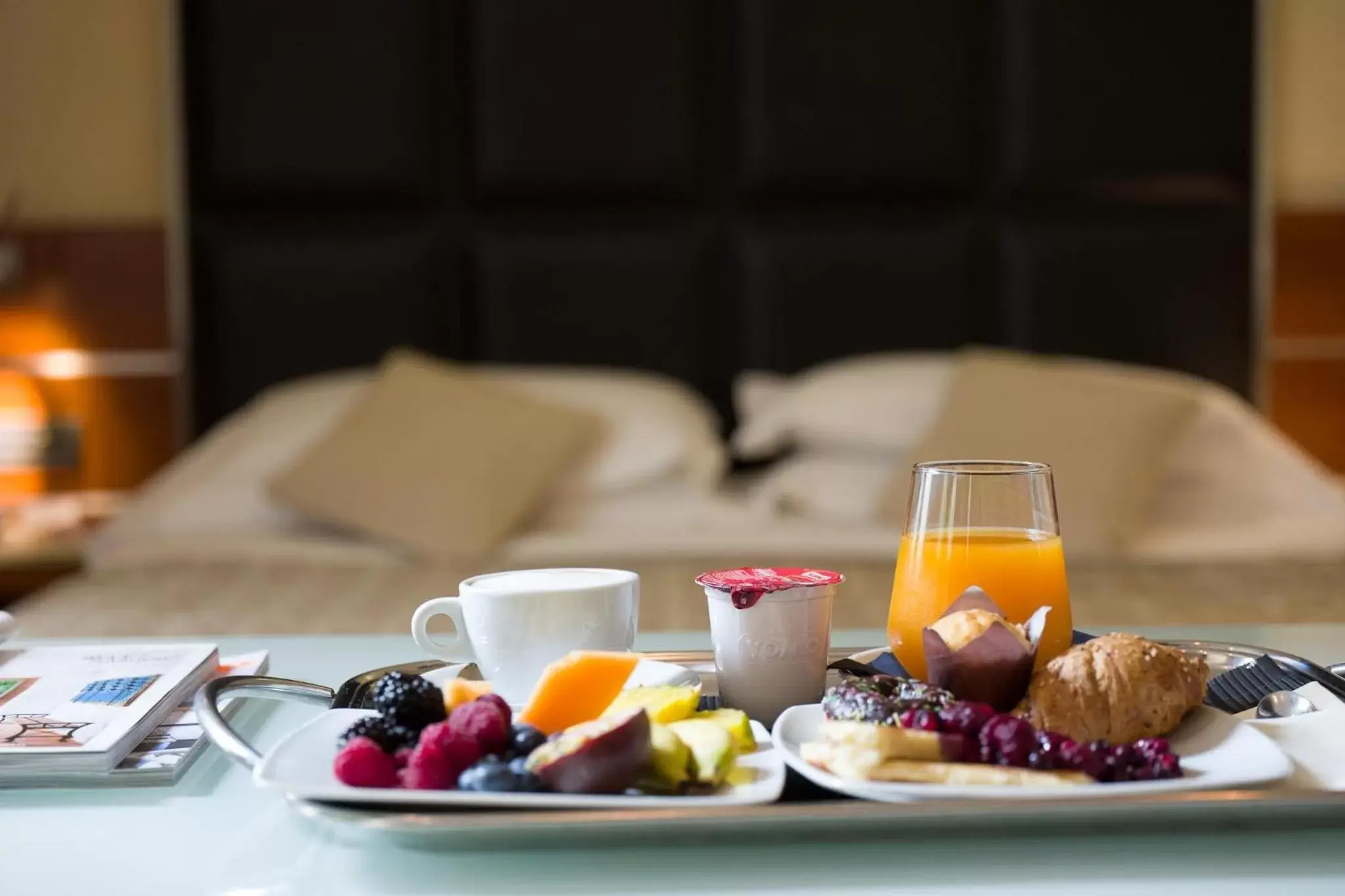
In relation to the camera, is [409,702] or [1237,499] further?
[1237,499]

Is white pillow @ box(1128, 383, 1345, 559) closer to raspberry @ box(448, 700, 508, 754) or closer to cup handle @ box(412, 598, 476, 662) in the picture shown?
cup handle @ box(412, 598, 476, 662)

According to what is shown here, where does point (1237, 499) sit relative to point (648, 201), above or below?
below

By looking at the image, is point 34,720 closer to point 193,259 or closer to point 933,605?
point 933,605

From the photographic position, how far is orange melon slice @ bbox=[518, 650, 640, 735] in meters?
0.67

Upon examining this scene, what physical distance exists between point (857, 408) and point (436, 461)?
0.76 meters

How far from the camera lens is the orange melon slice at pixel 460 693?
0.68m

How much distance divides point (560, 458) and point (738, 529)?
346 mm

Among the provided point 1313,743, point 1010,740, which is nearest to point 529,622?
point 1010,740

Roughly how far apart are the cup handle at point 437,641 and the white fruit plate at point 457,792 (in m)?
0.16

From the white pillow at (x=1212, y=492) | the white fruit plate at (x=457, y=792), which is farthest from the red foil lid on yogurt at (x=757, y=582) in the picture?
the white pillow at (x=1212, y=492)

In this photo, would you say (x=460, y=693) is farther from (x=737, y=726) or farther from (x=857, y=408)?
(x=857, y=408)

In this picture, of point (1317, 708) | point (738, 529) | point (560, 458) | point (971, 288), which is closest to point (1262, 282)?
point (971, 288)

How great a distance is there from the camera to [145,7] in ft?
8.95

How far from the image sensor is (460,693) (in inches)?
27.2
